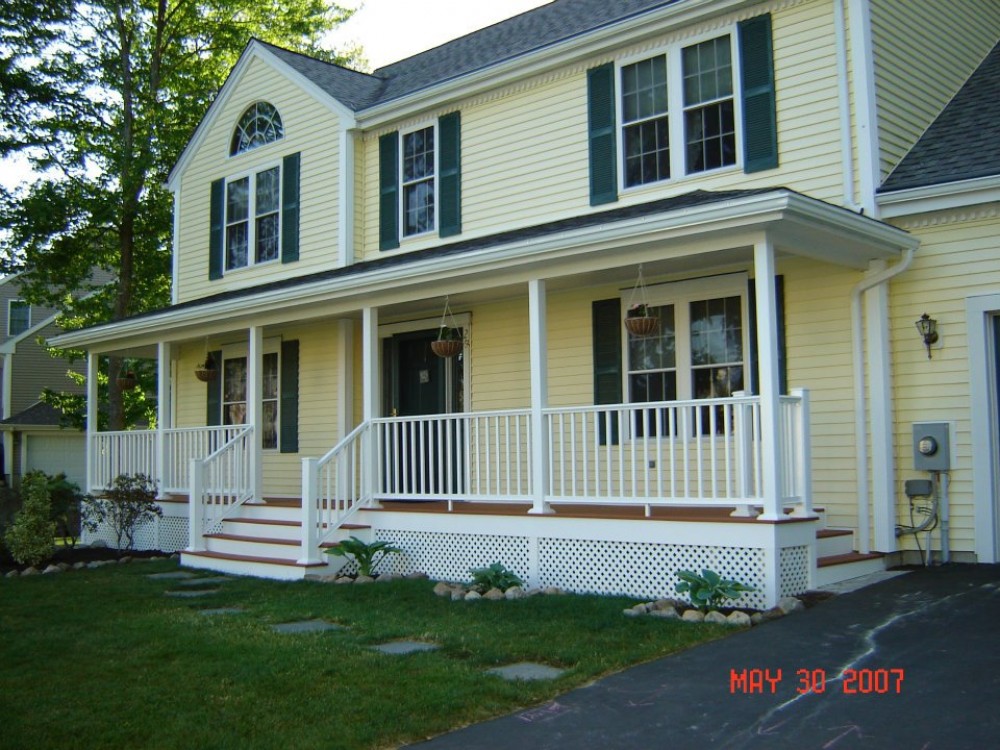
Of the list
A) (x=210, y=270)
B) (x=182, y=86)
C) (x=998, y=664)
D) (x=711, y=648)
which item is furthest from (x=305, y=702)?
(x=182, y=86)

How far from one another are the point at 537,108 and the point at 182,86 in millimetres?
13414

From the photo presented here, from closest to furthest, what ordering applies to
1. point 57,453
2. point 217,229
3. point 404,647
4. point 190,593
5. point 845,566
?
1. point 404,647
2. point 845,566
3. point 190,593
4. point 217,229
5. point 57,453

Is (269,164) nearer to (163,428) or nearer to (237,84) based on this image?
(237,84)

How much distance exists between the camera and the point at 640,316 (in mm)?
9820

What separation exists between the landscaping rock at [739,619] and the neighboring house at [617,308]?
1.81ft

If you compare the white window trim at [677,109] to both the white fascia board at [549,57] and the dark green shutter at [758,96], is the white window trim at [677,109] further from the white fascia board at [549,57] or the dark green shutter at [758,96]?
the white fascia board at [549,57]

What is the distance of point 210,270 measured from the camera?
16.2m

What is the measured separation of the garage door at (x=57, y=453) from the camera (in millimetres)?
28094

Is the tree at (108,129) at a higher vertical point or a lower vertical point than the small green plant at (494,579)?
higher

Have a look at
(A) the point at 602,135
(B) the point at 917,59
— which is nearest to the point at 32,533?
(A) the point at 602,135

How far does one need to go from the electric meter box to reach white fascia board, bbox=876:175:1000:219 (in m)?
1.97

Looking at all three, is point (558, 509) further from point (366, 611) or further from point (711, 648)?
point (711, 648)

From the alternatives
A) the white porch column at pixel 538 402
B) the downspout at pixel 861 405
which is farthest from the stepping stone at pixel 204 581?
the downspout at pixel 861 405

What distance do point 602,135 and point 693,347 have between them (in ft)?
9.04
